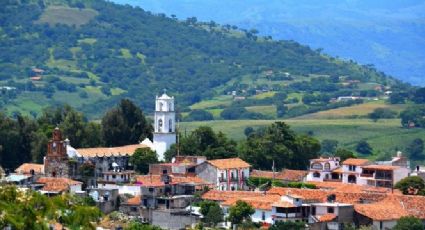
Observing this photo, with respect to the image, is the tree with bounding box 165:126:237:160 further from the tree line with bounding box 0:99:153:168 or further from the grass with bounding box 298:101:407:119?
the grass with bounding box 298:101:407:119

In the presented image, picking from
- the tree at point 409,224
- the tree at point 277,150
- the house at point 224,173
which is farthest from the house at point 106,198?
the tree at point 409,224

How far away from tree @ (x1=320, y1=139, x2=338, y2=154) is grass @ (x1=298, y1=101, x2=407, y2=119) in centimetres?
2246

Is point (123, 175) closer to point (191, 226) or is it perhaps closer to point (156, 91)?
point (191, 226)

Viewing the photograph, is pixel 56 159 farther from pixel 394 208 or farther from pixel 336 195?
pixel 394 208

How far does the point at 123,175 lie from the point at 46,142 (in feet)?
19.9

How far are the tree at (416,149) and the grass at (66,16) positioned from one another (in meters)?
77.6

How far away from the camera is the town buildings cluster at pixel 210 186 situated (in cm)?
5794

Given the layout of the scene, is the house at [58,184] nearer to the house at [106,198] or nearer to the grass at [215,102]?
the house at [106,198]

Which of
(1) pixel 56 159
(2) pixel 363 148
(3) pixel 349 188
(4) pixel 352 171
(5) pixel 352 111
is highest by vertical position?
(5) pixel 352 111

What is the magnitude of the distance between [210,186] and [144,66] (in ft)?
352

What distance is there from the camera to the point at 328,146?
105875 mm

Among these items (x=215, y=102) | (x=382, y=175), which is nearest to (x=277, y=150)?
(x=382, y=175)

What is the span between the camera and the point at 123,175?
214ft

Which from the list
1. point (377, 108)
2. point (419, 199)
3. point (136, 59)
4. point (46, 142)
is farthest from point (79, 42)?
point (419, 199)
